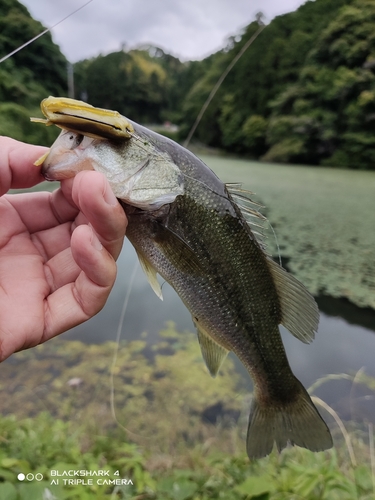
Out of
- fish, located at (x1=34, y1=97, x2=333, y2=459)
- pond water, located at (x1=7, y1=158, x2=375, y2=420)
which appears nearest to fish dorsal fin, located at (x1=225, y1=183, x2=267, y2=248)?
fish, located at (x1=34, y1=97, x2=333, y2=459)

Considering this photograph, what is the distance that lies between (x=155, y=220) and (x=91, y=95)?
41858 millimetres

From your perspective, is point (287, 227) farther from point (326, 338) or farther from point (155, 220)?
point (155, 220)

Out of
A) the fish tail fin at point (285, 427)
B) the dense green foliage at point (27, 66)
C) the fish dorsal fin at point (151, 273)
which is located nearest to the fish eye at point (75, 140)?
the fish dorsal fin at point (151, 273)

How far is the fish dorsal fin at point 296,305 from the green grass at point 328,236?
1.33 metres

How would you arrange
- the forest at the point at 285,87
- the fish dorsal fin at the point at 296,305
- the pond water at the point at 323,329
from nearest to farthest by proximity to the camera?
the fish dorsal fin at the point at 296,305
the pond water at the point at 323,329
the forest at the point at 285,87

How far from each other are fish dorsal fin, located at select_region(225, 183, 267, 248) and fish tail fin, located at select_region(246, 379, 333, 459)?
71cm

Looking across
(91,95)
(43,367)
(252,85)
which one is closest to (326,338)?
(43,367)

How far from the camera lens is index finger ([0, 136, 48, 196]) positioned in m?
1.19

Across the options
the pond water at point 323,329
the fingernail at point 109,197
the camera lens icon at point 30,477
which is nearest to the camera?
the fingernail at point 109,197

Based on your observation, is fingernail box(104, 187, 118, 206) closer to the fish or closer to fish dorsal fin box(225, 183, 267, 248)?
the fish

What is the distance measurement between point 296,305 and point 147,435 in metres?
1.77

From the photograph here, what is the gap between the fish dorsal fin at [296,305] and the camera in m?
1.33

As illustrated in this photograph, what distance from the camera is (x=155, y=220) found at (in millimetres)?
1173

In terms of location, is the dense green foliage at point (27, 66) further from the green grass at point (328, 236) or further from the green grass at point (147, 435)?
the green grass at point (147, 435)
